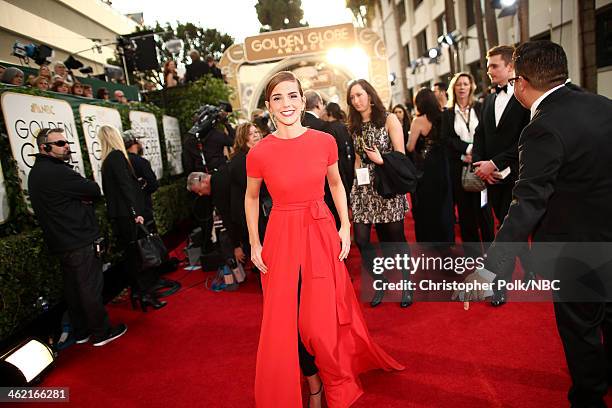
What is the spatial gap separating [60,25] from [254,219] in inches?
487

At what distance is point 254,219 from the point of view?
2375 millimetres

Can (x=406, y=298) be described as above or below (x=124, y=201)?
below

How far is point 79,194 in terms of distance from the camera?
11.7 feet

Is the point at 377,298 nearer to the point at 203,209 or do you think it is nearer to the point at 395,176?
the point at 395,176

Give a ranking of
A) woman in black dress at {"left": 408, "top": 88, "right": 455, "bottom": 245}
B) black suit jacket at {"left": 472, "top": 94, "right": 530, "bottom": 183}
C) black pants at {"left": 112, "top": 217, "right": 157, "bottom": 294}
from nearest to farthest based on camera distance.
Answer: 1. black suit jacket at {"left": 472, "top": 94, "right": 530, "bottom": 183}
2. woman in black dress at {"left": 408, "top": 88, "right": 455, "bottom": 245}
3. black pants at {"left": 112, "top": 217, "right": 157, "bottom": 294}

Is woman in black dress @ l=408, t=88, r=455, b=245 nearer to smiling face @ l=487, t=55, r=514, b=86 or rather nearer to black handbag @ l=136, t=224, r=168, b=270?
smiling face @ l=487, t=55, r=514, b=86

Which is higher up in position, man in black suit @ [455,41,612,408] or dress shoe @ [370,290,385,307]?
man in black suit @ [455,41,612,408]

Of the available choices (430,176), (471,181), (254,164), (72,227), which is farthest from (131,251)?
(471,181)

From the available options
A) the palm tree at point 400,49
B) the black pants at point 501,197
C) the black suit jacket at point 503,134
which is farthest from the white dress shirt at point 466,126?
the palm tree at point 400,49

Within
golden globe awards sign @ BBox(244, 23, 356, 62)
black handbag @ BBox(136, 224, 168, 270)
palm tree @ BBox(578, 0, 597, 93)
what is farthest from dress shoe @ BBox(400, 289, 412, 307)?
golden globe awards sign @ BBox(244, 23, 356, 62)

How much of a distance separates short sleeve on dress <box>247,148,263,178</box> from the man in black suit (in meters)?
1.17

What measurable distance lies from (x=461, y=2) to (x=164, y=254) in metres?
18.6

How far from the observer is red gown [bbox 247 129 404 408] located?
2189 mm

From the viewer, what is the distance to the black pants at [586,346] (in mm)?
1869
